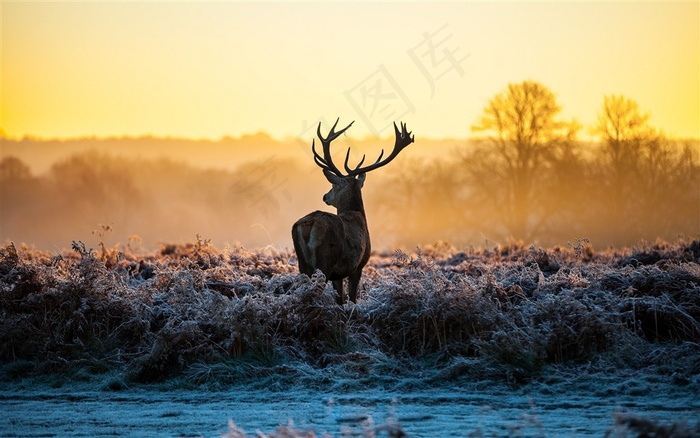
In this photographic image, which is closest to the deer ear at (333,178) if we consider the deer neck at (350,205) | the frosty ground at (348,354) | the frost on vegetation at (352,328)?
the deer neck at (350,205)

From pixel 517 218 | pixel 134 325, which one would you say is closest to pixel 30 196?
pixel 517 218

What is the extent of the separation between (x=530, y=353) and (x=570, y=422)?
85.7 inches

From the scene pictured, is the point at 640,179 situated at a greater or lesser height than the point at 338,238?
greater

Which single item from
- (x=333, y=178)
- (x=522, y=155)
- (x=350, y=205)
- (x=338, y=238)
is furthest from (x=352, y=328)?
(x=522, y=155)

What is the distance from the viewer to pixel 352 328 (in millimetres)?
12734

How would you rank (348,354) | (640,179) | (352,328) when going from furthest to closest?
(640,179) → (352,328) → (348,354)

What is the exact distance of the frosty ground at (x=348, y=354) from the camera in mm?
9562

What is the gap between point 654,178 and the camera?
46469 mm

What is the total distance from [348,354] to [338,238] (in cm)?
245

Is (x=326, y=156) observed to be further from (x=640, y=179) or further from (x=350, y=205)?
(x=640, y=179)

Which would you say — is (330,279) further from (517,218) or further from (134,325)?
(517,218)

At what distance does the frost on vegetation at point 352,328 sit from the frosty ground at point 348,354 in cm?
Answer: 2

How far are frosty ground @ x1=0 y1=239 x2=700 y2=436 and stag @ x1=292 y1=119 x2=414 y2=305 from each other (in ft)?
1.63

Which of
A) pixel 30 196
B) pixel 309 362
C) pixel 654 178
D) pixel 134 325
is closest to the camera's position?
pixel 309 362
